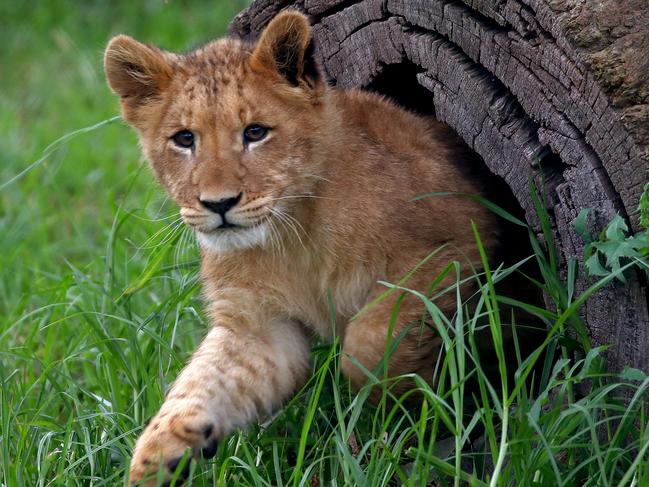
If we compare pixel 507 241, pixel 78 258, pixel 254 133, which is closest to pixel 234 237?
pixel 254 133

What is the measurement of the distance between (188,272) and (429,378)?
129 cm

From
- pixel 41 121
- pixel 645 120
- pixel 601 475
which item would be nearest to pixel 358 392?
pixel 601 475

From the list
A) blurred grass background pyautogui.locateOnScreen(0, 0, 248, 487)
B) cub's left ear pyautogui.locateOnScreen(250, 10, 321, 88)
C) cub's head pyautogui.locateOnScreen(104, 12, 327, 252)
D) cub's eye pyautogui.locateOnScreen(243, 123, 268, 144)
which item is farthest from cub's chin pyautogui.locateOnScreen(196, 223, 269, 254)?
cub's left ear pyautogui.locateOnScreen(250, 10, 321, 88)

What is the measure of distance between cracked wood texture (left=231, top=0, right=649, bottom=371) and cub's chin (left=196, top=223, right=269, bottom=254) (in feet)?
2.57

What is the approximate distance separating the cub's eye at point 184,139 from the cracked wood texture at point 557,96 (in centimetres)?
88

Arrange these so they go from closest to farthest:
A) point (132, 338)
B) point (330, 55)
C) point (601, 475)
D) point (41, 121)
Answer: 1. point (601, 475)
2. point (132, 338)
3. point (330, 55)
4. point (41, 121)

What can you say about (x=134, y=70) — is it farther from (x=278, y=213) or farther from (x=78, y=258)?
(x=78, y=258)

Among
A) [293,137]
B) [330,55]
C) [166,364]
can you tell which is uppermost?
[330,55]

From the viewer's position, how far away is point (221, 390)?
385cm

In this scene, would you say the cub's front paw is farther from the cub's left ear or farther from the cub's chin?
the cub's left ear

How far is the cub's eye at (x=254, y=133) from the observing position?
3.80 metres

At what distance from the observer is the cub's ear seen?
157 inches

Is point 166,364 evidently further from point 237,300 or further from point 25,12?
point 25,12

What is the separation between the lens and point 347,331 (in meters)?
3.86
